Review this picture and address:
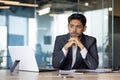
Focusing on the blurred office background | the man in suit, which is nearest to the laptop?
the man in suit

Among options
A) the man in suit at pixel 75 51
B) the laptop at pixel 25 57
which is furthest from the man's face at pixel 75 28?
the laptop at pixel 25 57

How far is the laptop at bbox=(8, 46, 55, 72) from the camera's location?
253 centimetres

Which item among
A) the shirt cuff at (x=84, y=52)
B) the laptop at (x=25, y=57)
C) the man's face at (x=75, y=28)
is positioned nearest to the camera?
the laptop at (x=25, y=57)

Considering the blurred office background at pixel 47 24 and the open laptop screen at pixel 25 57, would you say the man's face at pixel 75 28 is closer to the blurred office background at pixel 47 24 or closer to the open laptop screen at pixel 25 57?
the open laptop screen at pixel 25 57

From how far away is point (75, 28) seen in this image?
3188mm

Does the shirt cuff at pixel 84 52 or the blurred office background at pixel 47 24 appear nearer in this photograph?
the shirt cuff at pixel 84 52

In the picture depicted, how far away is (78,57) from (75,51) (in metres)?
0.06

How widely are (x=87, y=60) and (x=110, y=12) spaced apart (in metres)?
5.37

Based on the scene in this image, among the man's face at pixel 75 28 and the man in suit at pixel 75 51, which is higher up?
the man's face at pixel 75 28

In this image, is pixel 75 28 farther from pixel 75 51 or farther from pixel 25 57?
pixel 25 57

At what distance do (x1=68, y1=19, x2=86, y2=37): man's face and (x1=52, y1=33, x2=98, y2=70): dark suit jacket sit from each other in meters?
0.06

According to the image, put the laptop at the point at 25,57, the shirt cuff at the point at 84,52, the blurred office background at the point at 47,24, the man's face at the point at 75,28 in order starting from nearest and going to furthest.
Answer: the laptop at the point at 25,57 < the shirt cuff at the point at 84,52 < the man's face at the point at 75,28 < the blurred office background at the point at 47,24

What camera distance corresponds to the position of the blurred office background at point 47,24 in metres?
7.64

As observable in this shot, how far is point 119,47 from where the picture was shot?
877 centimetres
